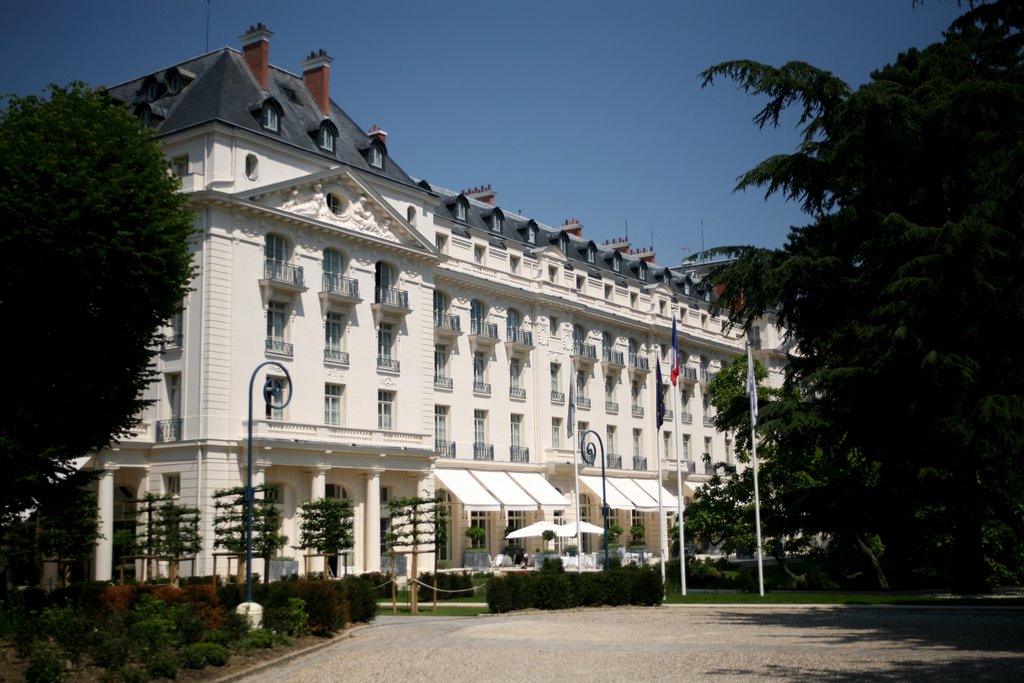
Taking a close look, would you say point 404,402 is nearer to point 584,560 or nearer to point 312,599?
point 584,560

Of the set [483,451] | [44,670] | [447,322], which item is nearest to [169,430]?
[447,322]

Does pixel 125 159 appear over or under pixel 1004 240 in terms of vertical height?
over

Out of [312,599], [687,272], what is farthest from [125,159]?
[687,272]

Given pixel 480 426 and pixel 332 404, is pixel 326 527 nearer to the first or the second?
pixel 332 404

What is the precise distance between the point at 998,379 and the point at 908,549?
54.0 feet

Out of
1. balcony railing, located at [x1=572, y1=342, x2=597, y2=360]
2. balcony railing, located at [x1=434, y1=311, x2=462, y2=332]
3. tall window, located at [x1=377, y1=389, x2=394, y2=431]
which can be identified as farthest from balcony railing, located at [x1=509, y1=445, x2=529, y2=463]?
tall window, located at [x1=377, y1=389, x2=394, y2=431]

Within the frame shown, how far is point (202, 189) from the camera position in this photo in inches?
1708

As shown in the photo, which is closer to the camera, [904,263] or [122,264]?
[122,264]

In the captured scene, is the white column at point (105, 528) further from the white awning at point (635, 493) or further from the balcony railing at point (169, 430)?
the white awning at point (635, 493)

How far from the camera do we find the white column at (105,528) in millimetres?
42094

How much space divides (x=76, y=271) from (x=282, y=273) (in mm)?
19554

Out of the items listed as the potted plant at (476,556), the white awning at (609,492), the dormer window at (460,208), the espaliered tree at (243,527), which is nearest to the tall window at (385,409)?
the potted plant at (476,556)

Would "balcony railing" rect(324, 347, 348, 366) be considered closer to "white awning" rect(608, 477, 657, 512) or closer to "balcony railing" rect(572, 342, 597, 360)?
"balcony railing" rect(572, 342, 597, 360)

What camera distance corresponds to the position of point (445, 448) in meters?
55.8
